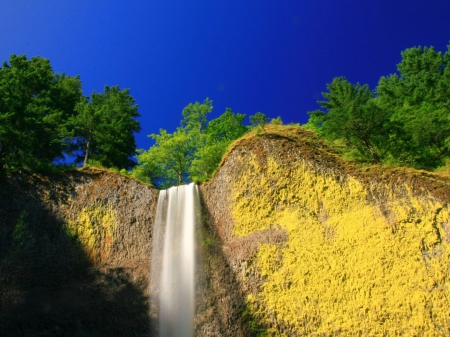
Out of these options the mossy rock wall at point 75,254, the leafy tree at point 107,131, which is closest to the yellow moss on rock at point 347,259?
the mossy rock wall at point 75,254

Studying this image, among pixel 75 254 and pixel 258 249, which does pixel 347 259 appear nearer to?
pixel 258 249

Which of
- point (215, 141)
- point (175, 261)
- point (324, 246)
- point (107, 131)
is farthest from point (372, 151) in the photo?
point (107, 131)

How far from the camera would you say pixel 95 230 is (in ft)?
56.7

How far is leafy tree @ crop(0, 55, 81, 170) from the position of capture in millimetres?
18219

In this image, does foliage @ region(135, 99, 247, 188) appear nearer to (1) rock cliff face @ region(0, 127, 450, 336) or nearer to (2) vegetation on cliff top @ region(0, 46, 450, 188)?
(2) vegetation on cliff top @ region(0, 46, 450, 188)

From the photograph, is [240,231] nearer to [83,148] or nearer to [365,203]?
[365,203]

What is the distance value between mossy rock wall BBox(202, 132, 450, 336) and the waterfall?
1.07 metres

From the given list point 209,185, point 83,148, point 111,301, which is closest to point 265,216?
point 209,185

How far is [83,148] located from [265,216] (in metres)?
14.8

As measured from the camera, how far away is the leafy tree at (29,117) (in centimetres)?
1822

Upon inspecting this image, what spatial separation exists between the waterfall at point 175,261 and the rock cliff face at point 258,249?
435 millimetres

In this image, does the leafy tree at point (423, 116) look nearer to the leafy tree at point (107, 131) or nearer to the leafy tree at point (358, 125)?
the leafy tree at point (358, 125)

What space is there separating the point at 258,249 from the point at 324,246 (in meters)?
2.57

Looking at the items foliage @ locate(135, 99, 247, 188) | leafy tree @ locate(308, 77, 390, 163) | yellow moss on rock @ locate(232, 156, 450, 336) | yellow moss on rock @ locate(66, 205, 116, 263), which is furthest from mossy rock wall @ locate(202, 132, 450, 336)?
foliage @ locate(135, 99, 247, 188)
